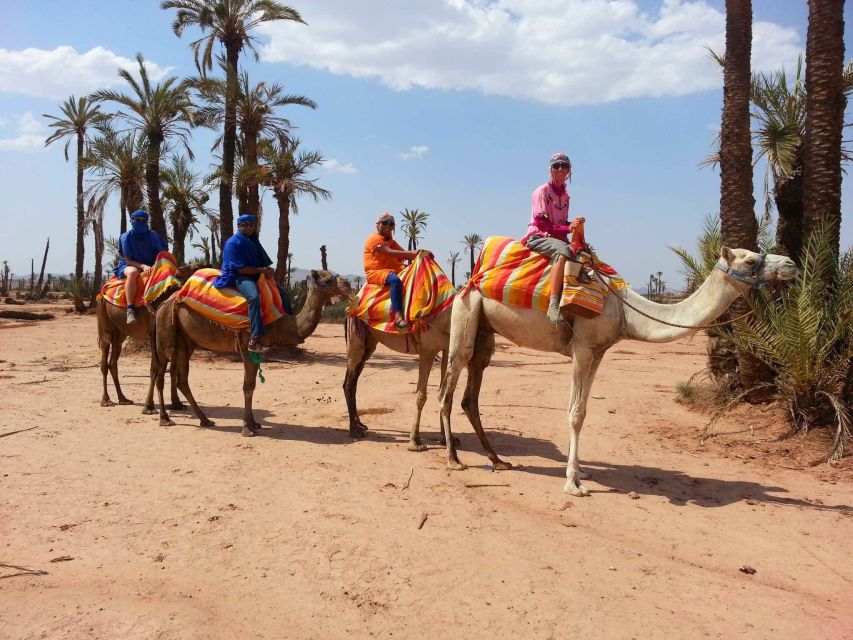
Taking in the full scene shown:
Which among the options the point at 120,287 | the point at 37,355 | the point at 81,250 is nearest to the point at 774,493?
the point at 120,287

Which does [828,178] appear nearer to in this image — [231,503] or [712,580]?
[712,580]

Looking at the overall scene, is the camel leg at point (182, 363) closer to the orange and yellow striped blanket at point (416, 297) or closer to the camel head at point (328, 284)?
the camel head at point (328, 284)

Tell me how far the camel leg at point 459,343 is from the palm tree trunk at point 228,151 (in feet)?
40.3

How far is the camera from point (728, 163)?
30.3 ft

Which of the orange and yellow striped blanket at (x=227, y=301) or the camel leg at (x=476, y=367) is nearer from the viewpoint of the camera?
the camel leg at (x=476, y=367)

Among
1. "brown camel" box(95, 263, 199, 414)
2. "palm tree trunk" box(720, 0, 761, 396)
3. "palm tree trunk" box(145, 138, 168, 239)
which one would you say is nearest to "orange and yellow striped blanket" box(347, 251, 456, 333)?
"brown camel" box(95, 263, 199, 414)

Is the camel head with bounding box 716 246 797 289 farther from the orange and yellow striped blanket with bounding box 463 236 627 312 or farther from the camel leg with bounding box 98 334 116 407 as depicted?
the camel leg with bounding box 98 334 116 407

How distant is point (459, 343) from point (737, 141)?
19.0 ft

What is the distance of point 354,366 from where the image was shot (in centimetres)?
811

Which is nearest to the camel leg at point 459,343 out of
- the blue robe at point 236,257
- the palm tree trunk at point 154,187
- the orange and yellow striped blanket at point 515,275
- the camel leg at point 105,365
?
the orange and yellow striped blanket at point 515,275

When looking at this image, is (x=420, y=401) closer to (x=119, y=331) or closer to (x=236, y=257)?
(x=236, y=257)

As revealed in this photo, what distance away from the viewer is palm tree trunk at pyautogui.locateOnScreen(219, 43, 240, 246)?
17.5 metres

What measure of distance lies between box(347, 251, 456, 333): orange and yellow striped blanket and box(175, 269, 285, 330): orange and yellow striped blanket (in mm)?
1209

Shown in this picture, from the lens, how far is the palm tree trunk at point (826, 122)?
26.7 feet
